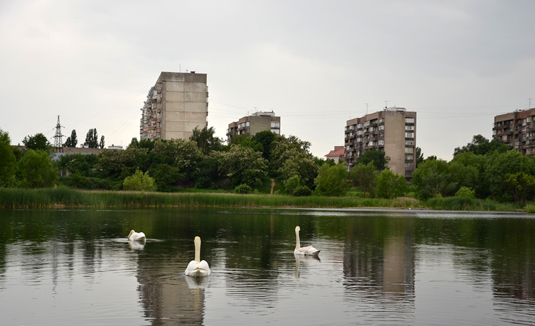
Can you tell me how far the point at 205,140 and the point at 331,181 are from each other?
35.4 m

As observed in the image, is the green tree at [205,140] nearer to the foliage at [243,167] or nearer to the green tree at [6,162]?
the foliage at [243,167]

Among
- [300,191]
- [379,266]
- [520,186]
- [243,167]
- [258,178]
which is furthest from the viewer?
[243,167]

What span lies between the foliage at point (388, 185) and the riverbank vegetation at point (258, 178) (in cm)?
19

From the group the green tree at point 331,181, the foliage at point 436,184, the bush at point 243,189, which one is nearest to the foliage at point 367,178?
the green tree at point 331,181

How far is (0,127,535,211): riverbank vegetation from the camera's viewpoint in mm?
84625

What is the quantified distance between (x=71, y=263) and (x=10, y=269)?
2.50 meters

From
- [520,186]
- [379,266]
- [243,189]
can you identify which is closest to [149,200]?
[243,189]

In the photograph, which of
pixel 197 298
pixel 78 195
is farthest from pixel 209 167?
pixel 197 298

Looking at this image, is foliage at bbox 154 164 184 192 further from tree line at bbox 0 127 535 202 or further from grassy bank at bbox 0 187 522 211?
grassy bank at bbox 0 187 522 211

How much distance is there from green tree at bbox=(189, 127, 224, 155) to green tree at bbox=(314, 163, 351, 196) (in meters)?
30.8

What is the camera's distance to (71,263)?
22.6 m

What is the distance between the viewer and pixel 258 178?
114 meters

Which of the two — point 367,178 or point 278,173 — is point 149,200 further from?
point 367,178

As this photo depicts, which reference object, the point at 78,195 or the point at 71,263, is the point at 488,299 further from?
the point at 78,195
